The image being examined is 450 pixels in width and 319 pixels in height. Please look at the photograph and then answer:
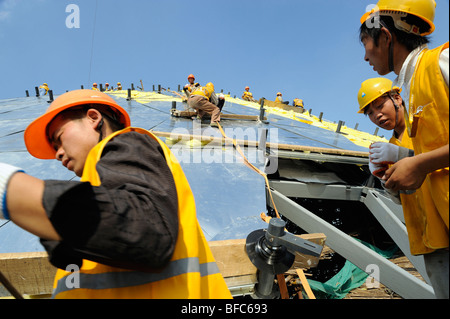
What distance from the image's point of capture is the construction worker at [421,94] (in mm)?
963

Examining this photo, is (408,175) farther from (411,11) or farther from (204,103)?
(204,103)

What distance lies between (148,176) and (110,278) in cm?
42

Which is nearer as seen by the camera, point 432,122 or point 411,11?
point 432,122

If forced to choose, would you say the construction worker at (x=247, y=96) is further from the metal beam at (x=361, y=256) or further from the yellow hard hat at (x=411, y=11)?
the yellow hard hat at (x=411, y=11)

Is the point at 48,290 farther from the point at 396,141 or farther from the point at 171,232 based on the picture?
the point at 396,141

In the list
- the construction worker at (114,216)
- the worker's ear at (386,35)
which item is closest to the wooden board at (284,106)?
the worker's ear at (386,35)

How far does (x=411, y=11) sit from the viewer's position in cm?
125

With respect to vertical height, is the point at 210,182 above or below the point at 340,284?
above

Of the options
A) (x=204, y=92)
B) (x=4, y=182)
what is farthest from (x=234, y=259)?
(x=204, y=92)

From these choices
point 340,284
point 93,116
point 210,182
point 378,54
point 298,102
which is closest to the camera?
point 93,116

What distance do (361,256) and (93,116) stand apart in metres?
3.18

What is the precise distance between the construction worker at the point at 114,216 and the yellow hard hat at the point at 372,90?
2504 millimetres

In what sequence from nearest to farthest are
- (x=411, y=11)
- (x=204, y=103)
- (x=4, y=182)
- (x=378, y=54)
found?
(x=4, y=182)
(x=411, y=11)
(x=378, y=54)
(x=204, y=103)
